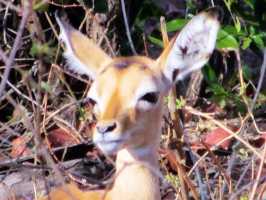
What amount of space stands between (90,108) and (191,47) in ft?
4.79

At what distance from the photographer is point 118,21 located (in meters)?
7.31

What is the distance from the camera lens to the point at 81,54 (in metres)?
4.91

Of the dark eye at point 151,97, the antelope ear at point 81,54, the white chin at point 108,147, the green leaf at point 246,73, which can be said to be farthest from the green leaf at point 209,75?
the white chin at point 108,147

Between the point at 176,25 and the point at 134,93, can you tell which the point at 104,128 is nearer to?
the point at 134,93

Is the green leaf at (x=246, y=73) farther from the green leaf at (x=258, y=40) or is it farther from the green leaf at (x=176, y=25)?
the green leaf at (x=176, y=25)

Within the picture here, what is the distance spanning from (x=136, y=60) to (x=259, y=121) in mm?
2931

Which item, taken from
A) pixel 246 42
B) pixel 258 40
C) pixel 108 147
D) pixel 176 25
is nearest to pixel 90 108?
pixel 176 25

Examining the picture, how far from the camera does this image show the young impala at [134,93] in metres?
4.35

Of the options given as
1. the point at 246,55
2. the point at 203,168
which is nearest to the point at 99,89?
the point at 203,168

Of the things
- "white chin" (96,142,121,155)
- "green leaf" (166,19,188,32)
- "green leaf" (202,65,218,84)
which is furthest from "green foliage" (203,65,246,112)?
"white chin" (96,142,121,155)

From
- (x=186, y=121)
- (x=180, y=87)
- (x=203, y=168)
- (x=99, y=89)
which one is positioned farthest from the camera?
(x=180, y=87)

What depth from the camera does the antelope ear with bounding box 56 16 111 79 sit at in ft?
16.0

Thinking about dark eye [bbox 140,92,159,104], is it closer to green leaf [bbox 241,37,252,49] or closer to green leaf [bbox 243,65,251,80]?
green leaf [bbox 241,37,252,49]

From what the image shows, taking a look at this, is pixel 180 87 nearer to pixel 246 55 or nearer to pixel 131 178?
pixel 246 55
